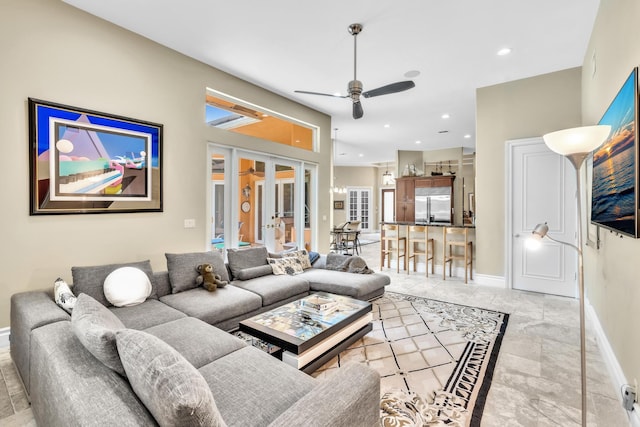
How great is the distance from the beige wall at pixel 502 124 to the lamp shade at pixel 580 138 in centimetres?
342

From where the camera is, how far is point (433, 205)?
9.49 m

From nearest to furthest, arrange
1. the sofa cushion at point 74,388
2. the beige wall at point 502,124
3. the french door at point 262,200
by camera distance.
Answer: the sofa cushion at point 74,388 < the beige wall at point 502,124 < the french door at point 262,200

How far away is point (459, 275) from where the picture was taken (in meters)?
5.64

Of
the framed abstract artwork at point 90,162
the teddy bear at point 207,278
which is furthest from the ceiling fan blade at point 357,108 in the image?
the teddy bear at point 207,278

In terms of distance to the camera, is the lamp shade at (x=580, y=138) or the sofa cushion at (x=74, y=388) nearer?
the sofa cushion at (x=74, y=388)

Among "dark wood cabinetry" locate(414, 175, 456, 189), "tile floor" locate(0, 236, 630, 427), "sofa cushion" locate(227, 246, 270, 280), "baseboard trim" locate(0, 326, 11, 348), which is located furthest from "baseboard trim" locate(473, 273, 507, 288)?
"baseboard trim" locate(0, 326, 11, 348)

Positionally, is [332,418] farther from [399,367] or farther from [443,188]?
[443,188]

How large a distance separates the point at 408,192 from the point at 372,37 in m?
6.93

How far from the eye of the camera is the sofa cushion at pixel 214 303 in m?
2.69

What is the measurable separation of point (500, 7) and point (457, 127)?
182 inches

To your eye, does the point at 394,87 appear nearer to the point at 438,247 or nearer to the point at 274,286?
the point at 274,286

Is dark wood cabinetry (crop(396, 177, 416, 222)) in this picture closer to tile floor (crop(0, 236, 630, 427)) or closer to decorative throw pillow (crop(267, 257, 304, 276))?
tile floor (crop(0, 236, 630, 427))

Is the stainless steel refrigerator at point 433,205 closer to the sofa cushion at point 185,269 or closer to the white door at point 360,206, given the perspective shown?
the white door at point 360,206

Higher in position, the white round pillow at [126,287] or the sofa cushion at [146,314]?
the white round pillow at [126,287]
